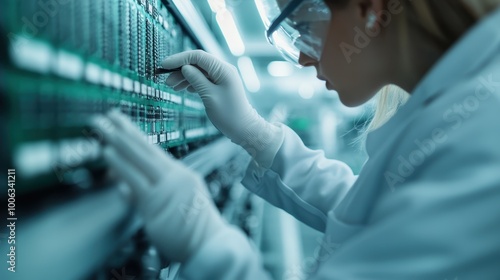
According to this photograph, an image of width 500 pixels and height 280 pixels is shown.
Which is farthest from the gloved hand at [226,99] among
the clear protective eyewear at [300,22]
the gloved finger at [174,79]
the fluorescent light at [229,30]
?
the fluorescent light at [229,30]

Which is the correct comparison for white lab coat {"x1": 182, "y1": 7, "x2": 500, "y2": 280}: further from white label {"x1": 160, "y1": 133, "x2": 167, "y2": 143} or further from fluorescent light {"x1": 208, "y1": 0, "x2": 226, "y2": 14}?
fluorescent light {"x1": 208, "y1": 0, "x2": 226, "y2": 14}

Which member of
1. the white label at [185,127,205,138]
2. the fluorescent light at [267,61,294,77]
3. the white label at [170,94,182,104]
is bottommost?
the white label at [185,127,205,138]

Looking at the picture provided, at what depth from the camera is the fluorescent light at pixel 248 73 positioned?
5336 mm

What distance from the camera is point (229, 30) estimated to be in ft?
10.6

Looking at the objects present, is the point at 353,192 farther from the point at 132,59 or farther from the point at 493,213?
the point at 132,59

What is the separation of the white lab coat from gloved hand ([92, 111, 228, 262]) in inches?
2.0

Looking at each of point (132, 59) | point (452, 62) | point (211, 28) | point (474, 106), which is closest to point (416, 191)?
point (474, 106)

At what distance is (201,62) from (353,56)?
47 cm

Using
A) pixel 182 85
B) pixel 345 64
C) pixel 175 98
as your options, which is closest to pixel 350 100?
pixel 345 64

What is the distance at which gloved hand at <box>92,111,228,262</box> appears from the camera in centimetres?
75

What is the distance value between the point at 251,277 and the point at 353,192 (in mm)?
374

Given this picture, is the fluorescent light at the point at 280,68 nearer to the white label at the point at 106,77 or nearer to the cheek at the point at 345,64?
the cheek at the point at 345,64

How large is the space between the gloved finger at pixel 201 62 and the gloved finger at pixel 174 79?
0.05 meters

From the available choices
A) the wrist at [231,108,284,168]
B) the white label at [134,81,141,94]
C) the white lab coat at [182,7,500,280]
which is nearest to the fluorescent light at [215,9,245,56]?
the wrist at [231,108,284,168]
